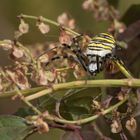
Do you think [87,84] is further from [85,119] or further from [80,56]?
[80,56]

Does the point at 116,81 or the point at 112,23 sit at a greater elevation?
the point at 112,23

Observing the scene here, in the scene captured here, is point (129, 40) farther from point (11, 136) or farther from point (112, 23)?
point (11, 136)

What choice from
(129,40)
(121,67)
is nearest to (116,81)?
(121,67)

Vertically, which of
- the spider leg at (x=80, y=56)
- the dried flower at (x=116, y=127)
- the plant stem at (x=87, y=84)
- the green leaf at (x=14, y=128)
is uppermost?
the spider leg at (x=80, y=56)

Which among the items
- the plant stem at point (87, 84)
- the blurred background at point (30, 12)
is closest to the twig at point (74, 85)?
the plant stem at point (87, 84)

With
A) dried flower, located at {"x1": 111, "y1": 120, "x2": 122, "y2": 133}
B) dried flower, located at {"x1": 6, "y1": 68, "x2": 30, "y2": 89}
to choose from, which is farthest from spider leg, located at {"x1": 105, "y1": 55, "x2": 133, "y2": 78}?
dried flower, located at {"x1": 6, "y1": 68, "x2": 30, "y2": 89}

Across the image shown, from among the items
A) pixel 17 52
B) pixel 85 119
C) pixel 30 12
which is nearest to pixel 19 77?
pixel 17 52

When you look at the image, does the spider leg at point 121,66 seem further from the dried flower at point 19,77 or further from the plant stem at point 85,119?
the dried flower at point 19,77

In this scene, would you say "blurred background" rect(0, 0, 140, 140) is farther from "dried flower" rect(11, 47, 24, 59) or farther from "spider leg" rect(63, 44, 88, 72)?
"dried flower" rect(11, 47, 24, 59)

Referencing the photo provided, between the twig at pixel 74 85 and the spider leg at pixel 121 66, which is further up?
the spider leg at pixel 121 66
